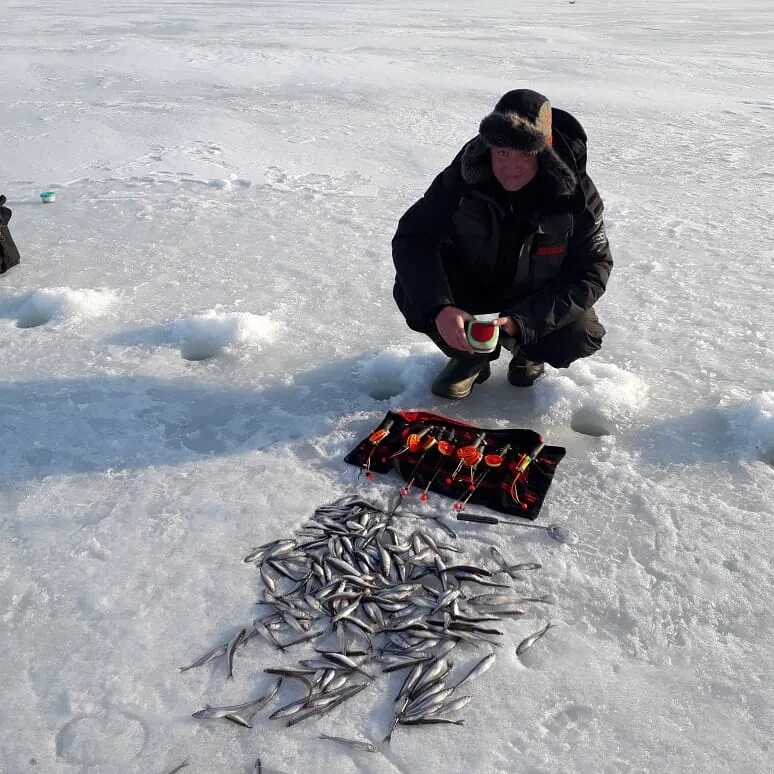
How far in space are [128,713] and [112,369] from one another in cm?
232

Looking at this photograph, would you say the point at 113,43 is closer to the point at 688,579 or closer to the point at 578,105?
the point at 578,105

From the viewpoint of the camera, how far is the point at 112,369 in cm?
412

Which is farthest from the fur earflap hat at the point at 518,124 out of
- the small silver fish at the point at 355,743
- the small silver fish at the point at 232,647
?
the small silver fish at the point at 355,743

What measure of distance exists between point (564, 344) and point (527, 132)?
117 cm

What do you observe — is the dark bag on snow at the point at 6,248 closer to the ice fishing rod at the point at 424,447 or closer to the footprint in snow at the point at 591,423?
the ice fishing rod at the point at 424,447

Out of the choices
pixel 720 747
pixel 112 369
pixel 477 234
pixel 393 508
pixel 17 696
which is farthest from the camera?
pixel 112 369

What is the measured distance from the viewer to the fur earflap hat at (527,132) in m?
2.94

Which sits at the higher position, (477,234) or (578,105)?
(477,234)

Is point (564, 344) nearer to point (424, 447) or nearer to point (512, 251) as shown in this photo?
point (512, 251)

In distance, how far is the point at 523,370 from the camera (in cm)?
388

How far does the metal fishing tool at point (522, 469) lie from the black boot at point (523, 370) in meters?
0.56

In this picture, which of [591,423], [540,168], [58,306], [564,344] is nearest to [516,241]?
[540,168]

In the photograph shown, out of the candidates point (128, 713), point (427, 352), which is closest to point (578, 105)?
point (427, 352)

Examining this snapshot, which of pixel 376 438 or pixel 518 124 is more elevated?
pixel 518 124
